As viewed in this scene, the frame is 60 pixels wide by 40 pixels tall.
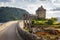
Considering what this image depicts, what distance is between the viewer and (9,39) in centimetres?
5809

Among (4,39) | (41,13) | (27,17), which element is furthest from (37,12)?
(4,39)

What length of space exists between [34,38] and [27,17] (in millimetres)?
47432

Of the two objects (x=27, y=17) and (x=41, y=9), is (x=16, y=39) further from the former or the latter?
(x=41, y=9)

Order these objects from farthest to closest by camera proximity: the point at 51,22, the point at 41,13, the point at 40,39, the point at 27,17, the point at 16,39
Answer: the point at 41,13 → the point at 51,22 → the point at 27,17 → the point at 16,39 → the point at 40,39

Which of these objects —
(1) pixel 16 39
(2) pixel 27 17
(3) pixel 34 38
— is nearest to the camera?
(3) pixel 34 38

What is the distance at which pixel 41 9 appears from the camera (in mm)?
190500

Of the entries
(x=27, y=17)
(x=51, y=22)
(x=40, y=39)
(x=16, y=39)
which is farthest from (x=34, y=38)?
(x=51, y=22)

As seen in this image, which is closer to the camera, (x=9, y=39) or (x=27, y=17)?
(x=9, y=39)

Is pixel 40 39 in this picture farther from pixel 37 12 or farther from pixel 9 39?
pixel 37 12

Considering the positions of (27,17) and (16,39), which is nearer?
(16,39)

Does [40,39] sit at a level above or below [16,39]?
above

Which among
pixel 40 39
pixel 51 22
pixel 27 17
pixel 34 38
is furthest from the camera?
pixel 51 22

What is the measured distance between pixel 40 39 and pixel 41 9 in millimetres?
154664

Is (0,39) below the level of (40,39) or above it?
below
